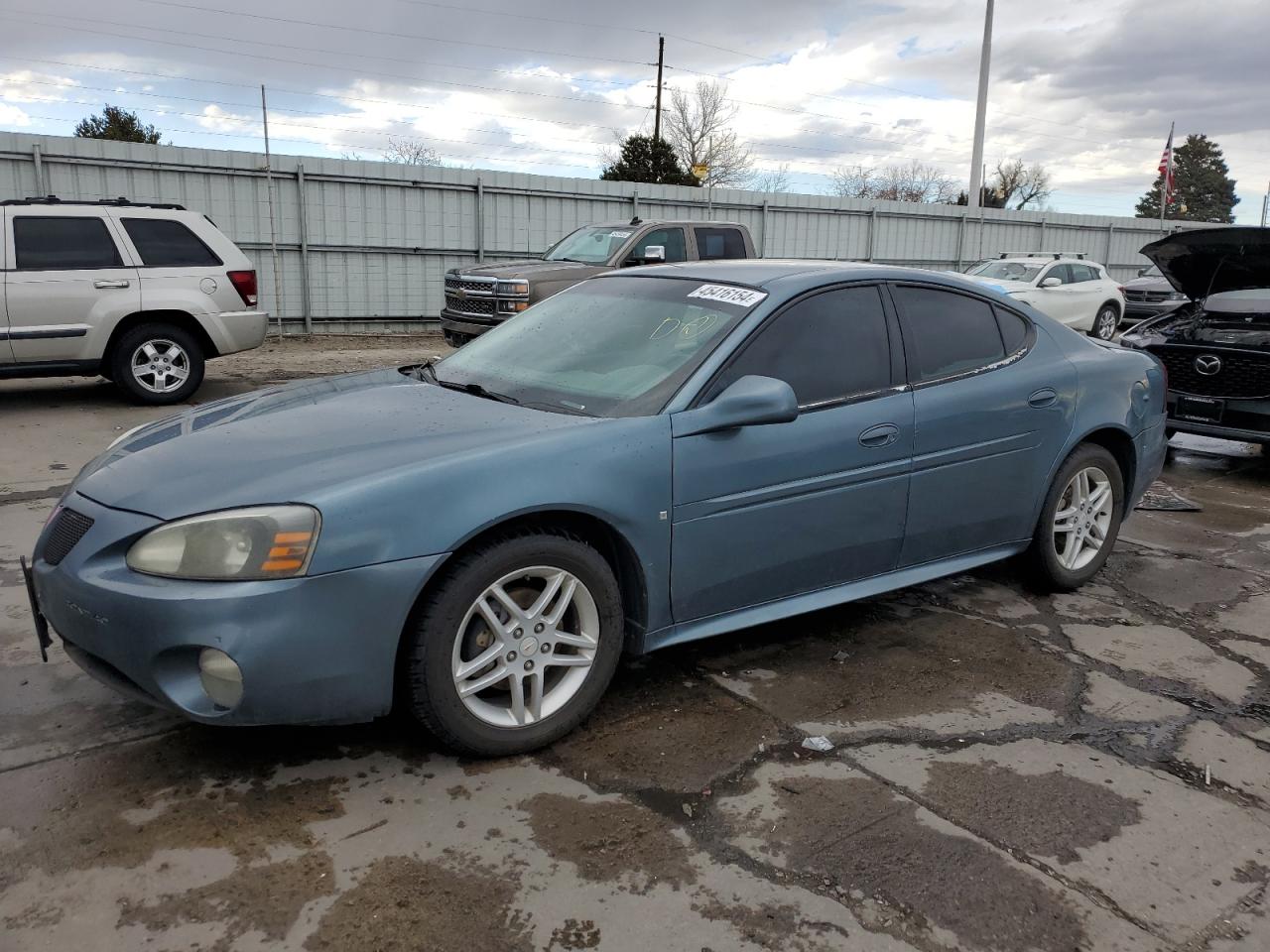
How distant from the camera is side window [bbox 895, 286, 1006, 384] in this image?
404 cm

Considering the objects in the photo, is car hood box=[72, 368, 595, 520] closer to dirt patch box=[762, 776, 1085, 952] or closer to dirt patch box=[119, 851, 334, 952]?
dirt patch box=[119, 851, 334, 952]

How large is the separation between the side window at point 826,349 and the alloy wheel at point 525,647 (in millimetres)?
916

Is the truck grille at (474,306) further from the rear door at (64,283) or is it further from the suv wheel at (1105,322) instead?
the suv wheel at (1105,322)

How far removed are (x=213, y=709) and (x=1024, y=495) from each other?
3340mm

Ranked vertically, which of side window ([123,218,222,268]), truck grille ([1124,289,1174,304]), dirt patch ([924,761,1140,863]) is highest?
side window ([123,218,222,268])

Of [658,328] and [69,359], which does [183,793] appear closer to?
[658,328]

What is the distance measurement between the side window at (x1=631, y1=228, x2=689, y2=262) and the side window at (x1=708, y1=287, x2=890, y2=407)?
787cm

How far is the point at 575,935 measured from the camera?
233 cm

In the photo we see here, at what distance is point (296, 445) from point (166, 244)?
7.13 m

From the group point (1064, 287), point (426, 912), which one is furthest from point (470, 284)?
point (1064, 287)

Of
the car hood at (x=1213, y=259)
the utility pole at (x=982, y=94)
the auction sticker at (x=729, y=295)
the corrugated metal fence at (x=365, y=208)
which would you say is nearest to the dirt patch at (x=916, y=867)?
the auction sticker at (x=729, y=295)

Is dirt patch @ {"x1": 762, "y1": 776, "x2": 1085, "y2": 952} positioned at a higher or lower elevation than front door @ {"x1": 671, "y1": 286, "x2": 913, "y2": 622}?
lower

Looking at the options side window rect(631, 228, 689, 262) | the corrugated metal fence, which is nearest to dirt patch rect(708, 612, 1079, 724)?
side window rect(631, 228, 689, 262)

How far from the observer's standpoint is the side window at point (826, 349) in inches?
142
